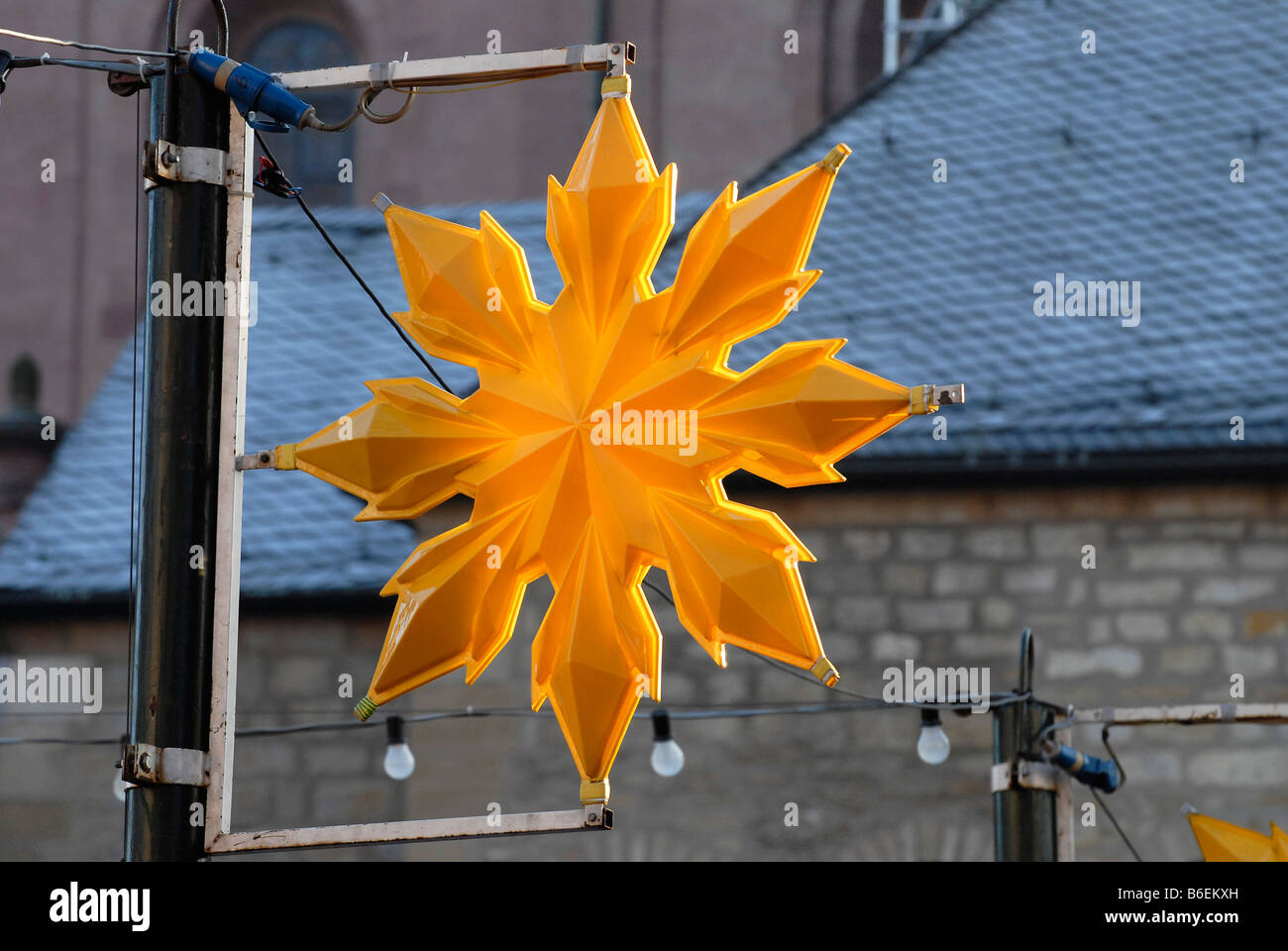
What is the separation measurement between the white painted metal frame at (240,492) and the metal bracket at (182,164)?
0.12 feet

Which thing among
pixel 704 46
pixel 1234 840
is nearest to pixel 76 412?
pixel 704 46

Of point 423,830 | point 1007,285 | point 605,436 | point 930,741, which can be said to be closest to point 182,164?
point 605,436

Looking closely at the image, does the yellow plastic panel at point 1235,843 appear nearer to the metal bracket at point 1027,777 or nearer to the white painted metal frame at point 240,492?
the metal bracket at point 1027,777

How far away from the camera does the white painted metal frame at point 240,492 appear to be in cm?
416

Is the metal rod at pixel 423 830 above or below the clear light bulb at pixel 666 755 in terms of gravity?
above

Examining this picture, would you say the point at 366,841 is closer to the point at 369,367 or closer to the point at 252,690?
the point at 252,690

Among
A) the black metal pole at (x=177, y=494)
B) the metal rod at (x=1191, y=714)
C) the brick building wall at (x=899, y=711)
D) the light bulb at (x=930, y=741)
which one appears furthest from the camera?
the brick building wall at (x=899, y=711)

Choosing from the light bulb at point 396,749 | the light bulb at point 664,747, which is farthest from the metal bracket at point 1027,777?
the light bulb at point 396,749

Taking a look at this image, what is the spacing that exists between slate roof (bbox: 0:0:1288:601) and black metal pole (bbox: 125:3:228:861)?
21.0ft

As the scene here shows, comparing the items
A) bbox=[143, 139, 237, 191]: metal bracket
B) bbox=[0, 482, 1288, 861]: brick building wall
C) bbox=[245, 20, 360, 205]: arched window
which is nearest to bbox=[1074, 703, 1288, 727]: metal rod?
bbox=[0, 482, 1288, 861]: brick building wall

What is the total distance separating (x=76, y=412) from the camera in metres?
16.9

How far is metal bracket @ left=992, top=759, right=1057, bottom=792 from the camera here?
7332 millimetres

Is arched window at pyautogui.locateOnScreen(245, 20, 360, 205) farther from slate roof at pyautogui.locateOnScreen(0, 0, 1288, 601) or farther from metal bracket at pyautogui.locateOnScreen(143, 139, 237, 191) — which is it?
metal bracket at pyautogui.locateOnScreen(143, 139, 237, 191)
